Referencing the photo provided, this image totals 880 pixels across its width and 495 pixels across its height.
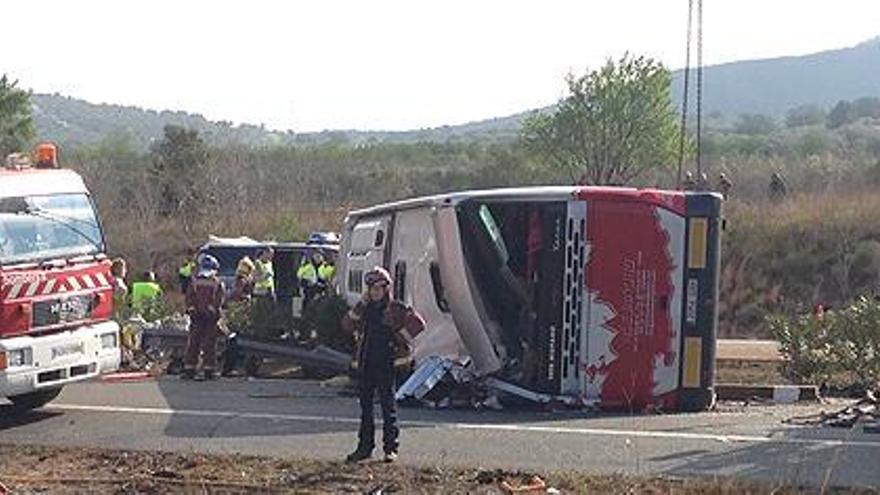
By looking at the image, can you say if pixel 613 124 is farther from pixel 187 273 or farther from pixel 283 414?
pixel 283 414

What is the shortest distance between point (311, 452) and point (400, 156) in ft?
206

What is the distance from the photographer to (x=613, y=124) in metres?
51.6

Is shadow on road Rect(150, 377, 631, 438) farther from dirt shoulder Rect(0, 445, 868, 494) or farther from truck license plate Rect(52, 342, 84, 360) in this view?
dirt shoulder Rect(0, 445, 868, 494)

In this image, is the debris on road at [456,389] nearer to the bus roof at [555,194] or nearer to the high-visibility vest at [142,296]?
the bus roof at [555,194]

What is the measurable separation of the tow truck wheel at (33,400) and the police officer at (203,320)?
312cm

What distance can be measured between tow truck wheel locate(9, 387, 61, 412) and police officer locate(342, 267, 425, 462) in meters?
3.92

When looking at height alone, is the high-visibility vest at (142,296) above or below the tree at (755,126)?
below

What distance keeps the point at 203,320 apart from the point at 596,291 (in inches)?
220

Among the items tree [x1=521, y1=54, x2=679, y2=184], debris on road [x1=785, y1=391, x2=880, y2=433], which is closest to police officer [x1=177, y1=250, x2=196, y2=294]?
debris on road [x1=785, y1=391, x2=880, y2=433]

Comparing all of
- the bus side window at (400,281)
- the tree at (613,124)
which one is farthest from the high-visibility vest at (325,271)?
the tree at (613,124)

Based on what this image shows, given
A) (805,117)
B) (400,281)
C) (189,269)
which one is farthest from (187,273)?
(805,117)

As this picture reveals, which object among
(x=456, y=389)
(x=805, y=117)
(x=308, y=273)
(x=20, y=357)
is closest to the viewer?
(x=20, y=357)

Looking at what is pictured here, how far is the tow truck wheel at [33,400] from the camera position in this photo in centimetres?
1386

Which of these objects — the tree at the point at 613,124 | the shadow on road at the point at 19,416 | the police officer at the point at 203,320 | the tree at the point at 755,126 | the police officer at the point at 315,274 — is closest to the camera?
the shadow on road at the point at 19,416
